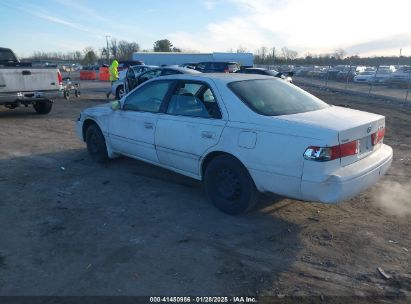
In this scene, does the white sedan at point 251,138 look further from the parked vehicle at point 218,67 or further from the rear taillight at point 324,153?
the parked vehicle at point 218,67

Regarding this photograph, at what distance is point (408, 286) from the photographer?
9.93 feet

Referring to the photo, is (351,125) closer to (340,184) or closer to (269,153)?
(340,184)

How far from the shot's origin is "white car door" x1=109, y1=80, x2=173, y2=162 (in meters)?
5.05

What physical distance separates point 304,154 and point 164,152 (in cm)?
207

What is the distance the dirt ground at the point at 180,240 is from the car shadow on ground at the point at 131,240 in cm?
1

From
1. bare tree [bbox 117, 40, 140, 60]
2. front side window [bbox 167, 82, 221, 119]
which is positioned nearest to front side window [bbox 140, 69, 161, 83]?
front side window [bbox 167, 82, 221, 119]

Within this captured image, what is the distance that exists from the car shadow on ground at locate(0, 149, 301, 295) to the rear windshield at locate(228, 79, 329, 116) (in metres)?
1.27

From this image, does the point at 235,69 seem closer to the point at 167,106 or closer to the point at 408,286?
the point at 167,106

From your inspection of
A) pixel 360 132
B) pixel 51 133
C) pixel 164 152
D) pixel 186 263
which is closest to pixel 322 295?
pixel 186 263

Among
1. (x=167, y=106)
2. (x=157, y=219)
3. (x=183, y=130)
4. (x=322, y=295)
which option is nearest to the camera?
(x=322, y=295)

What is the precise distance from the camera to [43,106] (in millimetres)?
12328

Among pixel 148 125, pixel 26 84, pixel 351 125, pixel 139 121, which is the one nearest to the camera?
pixel 351 125

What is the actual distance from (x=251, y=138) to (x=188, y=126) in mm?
968

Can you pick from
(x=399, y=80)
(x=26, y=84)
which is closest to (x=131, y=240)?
(x=26, y=84)
